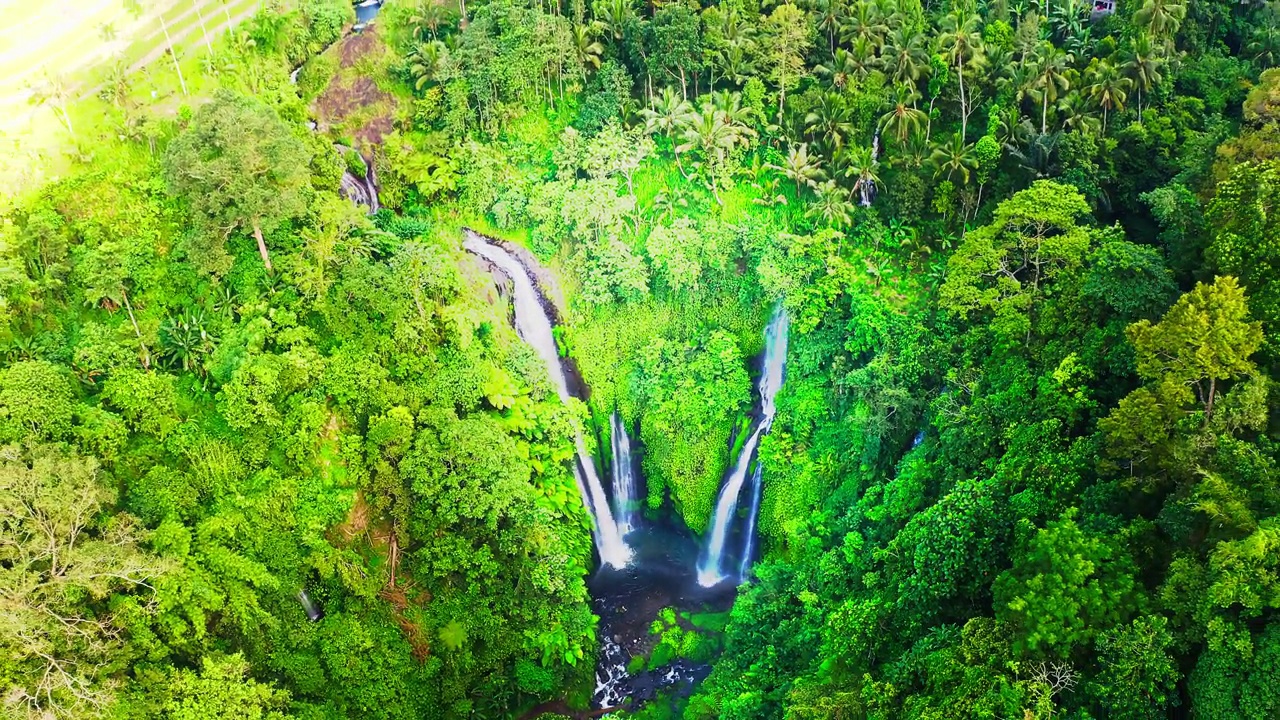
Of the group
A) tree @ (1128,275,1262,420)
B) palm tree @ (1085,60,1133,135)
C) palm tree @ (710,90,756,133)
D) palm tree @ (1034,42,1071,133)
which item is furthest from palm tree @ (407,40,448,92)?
tree @ (1128,275,1262,420)

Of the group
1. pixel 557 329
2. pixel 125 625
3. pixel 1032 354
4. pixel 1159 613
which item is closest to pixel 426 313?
pixel 557 329

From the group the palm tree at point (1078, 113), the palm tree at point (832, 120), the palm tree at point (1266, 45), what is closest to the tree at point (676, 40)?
the palm tree at point (832, 120)

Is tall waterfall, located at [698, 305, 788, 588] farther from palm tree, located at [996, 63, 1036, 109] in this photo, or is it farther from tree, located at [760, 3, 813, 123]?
palm tree, located at [996, 63, 1036, 109]

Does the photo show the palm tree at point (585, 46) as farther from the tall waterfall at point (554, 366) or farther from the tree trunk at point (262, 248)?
the tree trunk at point (262, 248)

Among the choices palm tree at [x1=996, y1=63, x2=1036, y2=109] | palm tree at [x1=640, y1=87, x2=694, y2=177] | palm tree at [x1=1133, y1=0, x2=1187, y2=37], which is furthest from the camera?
palm tree at [x1=640, y1=87, x2=694, y2=177]

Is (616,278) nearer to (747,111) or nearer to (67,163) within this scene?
(747,111)
